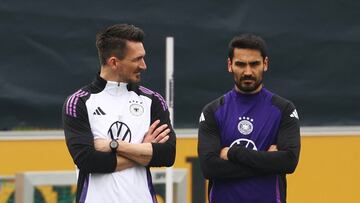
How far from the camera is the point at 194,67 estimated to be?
7.43m

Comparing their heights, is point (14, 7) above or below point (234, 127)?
above

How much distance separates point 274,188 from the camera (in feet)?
16.7

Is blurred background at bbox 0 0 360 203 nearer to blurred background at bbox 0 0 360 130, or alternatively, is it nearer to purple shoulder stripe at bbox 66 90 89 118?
blurred background at bbox 0 0 360 130

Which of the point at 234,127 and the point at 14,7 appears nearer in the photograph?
the point at 234,127

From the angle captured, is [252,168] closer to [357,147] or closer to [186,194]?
[186,194]

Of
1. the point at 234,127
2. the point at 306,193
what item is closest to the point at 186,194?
the point at 306,193

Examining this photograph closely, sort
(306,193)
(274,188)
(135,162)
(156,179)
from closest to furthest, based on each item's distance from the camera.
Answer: (135,162) → (274,188) → (156,179) → (306,193)

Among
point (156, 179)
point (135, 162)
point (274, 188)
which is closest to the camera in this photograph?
point (135, 162)

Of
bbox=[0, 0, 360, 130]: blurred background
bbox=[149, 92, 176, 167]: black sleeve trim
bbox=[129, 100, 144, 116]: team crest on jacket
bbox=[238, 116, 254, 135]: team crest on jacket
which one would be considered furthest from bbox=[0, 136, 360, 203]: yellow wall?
bbox=[129, 100, 144, 116]: team crest on jacket

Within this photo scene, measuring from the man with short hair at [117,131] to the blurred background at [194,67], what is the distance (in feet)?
7.00

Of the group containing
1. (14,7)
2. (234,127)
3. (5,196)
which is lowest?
(5,196)

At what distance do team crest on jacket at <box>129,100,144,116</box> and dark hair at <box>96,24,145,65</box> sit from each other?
245mm

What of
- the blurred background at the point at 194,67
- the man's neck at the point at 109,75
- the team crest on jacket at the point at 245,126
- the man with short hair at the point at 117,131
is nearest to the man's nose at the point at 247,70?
the team crest on jacket at the point at 245,126

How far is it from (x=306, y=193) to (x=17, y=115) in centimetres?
227
